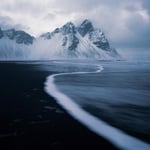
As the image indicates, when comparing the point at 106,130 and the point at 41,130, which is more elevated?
the point at 41,130

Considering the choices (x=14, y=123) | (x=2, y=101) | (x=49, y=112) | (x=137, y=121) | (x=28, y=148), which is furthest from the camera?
(x=2, y=101)

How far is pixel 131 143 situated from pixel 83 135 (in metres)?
2.56

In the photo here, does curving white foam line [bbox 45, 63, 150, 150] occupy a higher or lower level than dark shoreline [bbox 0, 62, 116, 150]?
lower

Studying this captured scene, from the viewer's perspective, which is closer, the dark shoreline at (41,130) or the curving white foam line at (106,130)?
the dark shoreline at (41,130)

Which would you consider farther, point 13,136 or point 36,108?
point 36,108

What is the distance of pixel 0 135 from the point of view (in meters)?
14.4

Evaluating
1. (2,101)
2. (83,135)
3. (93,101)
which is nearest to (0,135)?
(83,135)

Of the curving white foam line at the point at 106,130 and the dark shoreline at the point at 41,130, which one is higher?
the dark shoreline at the point at 41,130

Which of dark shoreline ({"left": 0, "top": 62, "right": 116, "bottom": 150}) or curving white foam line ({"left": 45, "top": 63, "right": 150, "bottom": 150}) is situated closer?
dark shoreline ({"left": 0, "top": 62, "right": 116, "bottom": 150})

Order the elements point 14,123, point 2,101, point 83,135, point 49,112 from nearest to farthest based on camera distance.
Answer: point 83,135 < point 14,123 < point 49,112 < point 2,101

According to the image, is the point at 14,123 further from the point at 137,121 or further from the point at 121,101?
the point at 121,101

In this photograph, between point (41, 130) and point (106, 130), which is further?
point (106, 130)

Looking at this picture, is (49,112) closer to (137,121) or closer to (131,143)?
(137,121)

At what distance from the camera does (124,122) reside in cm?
1750
